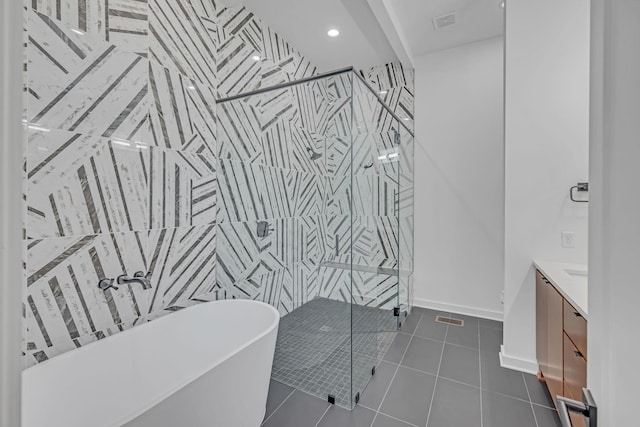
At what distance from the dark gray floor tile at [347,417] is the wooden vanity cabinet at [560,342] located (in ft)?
3.47

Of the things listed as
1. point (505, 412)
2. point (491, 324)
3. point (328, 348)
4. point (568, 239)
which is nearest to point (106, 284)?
point (328, 348)

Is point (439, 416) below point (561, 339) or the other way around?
below

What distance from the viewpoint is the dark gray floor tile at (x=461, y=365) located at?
7.18 feet

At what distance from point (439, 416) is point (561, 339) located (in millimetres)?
864

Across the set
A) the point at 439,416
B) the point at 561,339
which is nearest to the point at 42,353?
the point at 439,416

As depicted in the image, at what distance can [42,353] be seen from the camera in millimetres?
1418

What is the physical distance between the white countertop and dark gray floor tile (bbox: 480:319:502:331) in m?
1.20

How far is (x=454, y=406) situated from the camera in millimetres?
1890

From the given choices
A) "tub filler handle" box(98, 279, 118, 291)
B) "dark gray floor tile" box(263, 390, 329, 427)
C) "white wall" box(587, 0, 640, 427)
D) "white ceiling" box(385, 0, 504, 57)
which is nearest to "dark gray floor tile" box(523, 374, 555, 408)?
"dark gray floor tile" box(263, 390, 329, 427)

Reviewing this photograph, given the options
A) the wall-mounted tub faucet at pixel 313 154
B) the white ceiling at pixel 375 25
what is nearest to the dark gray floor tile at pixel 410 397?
the wall-mounted tub faucet at pixel 313 154

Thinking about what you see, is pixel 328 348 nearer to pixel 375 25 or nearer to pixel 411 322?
pixel 411 322

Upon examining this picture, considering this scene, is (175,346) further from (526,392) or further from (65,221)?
(526,392)

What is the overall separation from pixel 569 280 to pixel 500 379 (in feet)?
3.26

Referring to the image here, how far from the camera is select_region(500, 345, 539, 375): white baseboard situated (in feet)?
7.35
